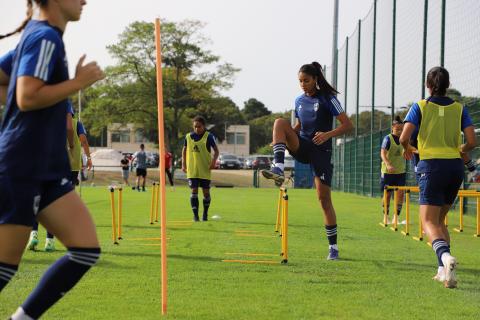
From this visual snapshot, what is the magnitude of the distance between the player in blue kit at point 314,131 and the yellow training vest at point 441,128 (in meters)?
1.49

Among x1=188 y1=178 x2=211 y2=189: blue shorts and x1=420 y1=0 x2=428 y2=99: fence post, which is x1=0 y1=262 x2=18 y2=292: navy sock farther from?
x1=420 y1=0 x2=428 y2=99: fence post

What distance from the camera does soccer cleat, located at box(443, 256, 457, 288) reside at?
19.6 feet

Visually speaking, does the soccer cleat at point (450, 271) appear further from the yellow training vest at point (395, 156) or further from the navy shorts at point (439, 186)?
the yellow training vest at point (395, 156)

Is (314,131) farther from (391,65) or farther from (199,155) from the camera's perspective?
(391,65)

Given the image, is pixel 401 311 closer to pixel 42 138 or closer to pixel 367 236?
pixel 42 138

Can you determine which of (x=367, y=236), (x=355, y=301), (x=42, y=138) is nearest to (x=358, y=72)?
(x=367, y=236)

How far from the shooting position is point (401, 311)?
5.07 metres

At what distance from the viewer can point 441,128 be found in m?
6.35

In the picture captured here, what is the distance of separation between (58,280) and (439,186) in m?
4.06

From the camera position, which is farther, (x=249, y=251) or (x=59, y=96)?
(x=249, y=251)

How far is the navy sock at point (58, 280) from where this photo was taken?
341cm

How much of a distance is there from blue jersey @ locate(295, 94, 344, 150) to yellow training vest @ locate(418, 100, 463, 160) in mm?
1612

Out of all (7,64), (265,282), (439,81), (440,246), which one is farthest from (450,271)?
(7,64)

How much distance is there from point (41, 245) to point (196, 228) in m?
3.36
